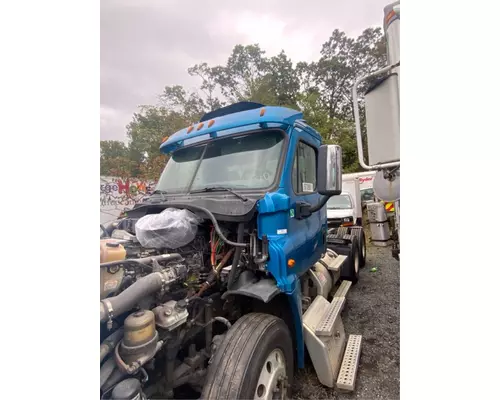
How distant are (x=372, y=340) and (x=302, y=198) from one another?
1.93m

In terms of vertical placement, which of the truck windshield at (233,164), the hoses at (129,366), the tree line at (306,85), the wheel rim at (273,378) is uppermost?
the tree line at (306,85)

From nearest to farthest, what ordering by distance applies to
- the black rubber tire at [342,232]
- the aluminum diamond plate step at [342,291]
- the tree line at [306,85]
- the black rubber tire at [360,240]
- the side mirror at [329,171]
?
the side mirror at [329,171] < the aluminum diamond plate step at [342,291] < the black rubber tire at [342,232] < the black rubber tire at [360,240] < the tree line at [306,85]

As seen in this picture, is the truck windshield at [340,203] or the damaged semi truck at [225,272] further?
the truck windshield at [340,203]

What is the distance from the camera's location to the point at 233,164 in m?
2.35

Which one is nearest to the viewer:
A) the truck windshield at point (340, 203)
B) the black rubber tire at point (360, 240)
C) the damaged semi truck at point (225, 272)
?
the damaged semi truck at point (225, 272)

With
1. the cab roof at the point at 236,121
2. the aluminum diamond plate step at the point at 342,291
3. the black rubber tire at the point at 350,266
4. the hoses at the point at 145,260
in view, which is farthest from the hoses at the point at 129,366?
the black rubber tire at the point at 350,266

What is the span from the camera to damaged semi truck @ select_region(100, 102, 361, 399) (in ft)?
→ 4.48

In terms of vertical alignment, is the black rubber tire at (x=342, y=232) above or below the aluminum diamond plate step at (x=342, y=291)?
above

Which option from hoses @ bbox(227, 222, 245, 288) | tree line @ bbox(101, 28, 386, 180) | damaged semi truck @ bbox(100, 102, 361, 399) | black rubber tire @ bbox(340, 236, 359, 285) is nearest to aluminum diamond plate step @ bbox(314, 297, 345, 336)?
damaged semi truck @ bbox(100, 102, 361, 399)

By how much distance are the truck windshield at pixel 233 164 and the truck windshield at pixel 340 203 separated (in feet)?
21.4

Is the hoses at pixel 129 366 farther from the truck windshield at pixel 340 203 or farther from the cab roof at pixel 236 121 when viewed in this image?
the truck windshield at pixel 340 203

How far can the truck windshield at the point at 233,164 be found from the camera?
2.23m

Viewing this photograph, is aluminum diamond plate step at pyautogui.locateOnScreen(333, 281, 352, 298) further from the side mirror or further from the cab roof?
the cab roof
